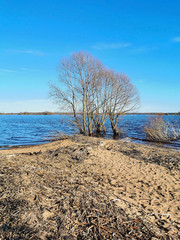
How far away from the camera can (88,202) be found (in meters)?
4.22

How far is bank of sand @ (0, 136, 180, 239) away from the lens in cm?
320

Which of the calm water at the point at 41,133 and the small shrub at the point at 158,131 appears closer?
the calm water at the point at 41,133

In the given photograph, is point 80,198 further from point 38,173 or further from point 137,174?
point 137,174

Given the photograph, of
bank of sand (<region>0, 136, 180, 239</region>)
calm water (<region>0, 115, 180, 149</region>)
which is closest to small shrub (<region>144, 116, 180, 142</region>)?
calm water (<region>0, 115, 180, 149</region>)

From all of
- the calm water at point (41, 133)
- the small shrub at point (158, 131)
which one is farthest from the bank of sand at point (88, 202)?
the small shrub at point (158, 131)

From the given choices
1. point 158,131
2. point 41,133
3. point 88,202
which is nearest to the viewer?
point 88,202

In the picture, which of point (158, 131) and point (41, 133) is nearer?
point (158, 131)

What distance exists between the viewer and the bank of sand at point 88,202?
10.5ft

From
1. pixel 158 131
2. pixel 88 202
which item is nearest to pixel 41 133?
pixel 158 131

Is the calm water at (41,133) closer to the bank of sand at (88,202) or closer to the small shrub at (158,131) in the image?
the small shrub at (158,131)

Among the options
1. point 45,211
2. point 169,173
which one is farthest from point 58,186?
point 169,173

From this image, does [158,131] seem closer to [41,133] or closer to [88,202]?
[41,133]

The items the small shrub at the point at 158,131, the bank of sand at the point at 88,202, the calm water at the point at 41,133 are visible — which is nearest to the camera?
the bank of sand at the point at 88,202

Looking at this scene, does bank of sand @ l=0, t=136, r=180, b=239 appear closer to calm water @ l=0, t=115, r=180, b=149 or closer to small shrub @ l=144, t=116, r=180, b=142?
calm water @ l=0, t=115, r=180, b=149
